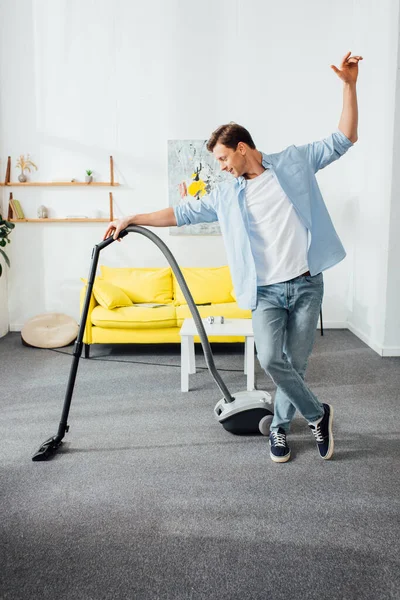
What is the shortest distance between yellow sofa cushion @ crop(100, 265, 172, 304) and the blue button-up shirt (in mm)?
2822

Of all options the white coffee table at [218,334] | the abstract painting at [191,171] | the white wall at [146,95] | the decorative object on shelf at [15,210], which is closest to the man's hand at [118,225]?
the white coffee table at [218,334]

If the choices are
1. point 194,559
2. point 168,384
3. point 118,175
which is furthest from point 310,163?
point 118,175

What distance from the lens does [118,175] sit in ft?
18.4

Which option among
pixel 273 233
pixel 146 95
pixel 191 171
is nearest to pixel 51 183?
pixel 146 95

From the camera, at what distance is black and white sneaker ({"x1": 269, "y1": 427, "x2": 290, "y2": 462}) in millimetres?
2482

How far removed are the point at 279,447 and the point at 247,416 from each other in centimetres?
31

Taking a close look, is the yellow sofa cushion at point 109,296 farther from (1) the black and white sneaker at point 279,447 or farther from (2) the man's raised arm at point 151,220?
(1) the black and white sneaker at point 279,447

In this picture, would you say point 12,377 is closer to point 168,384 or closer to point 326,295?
point 168,384

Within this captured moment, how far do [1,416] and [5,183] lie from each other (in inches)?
124

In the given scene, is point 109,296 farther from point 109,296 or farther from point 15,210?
point 15,210

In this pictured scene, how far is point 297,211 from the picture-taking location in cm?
221

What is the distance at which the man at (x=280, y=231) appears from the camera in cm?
221

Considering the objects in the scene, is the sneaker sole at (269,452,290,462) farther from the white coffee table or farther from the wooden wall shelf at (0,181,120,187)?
the wooden wall shelf at (0,181,120,187)

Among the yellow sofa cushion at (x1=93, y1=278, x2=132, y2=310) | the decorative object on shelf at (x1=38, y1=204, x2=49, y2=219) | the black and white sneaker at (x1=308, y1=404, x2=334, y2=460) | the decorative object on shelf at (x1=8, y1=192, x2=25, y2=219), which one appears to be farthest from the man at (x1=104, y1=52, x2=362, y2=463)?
the decorative object on shelf at (x1=8, y1=192, x2=25, y2=219)
